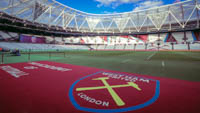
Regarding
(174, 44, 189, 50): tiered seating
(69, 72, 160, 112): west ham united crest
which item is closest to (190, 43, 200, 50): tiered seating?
(174, 44, 189, 50): tiered seating

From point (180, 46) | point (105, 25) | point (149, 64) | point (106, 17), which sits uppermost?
point (106, 17)

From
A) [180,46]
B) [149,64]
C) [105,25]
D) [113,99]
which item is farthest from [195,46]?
[113,99]

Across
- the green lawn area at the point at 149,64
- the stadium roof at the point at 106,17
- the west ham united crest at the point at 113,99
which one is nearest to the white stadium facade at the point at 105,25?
the stadium roof at the point at 106,17

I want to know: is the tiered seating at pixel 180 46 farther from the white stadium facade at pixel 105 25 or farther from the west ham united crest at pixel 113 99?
the west ham united crest at pixel 113 99

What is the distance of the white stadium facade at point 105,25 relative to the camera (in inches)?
1473

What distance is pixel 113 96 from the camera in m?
2.97

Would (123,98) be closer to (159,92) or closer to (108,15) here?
(159,92)

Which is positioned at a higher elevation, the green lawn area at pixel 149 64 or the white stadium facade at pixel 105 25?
the white stadium facade at pixel 105 25

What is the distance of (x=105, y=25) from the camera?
68.4 meters

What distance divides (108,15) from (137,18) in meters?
20.0

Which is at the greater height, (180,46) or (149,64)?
(180,46)

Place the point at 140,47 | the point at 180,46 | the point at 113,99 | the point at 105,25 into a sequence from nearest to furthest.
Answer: the point at 113,99, the point at 180,46, the point at 140,47, the point at 105,25

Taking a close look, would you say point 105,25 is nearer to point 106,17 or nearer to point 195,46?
point 106,17

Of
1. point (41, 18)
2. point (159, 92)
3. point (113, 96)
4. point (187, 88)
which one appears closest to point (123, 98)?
point (113, 96)
